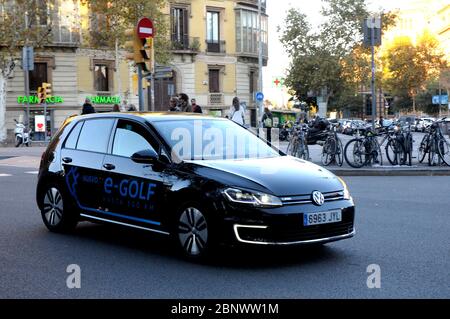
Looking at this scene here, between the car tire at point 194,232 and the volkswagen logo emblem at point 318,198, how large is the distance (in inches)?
39.6

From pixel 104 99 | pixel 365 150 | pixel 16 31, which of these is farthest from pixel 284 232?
pixel 104 99

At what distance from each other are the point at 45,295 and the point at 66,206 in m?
2.79

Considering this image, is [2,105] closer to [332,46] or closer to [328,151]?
[328,151]

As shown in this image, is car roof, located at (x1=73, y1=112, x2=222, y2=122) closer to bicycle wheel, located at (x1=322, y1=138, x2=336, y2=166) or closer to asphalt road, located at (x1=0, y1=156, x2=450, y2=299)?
asphalt road, located at (x1=0, y1=156, x2=450, y2=299)

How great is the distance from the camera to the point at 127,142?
23.9 ft

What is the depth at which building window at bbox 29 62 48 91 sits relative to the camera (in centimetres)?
4384

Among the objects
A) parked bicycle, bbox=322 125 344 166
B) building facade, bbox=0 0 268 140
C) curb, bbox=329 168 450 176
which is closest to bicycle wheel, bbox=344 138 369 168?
parked bicycle, bbox=322 125 344 166

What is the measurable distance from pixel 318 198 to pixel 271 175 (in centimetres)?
50

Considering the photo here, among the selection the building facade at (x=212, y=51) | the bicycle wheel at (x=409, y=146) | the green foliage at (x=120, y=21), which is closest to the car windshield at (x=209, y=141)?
the bicycle wheel at (x=409, y=146)

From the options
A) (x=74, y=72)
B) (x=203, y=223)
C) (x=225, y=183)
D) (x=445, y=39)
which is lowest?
(x=203, y=223)

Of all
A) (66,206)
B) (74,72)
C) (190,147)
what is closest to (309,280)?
(190,147)

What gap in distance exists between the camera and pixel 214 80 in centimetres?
5012

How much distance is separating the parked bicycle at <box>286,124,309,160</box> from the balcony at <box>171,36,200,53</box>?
31016 mm

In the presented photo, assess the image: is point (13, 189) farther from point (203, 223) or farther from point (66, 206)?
point (203, 223)
